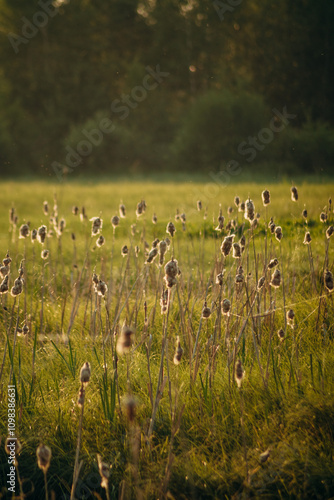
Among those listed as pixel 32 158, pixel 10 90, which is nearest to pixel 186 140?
pixel 32 158

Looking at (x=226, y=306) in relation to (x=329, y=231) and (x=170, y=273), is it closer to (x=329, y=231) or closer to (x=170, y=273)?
(x=170, y=273)

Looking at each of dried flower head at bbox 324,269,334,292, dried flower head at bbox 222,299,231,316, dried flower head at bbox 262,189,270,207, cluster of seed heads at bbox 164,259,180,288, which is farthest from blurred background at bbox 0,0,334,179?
cluster of seed heads at bbox 164,259,180,288

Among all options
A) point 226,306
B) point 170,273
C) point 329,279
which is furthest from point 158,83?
point 170,273

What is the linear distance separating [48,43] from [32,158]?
9393mm

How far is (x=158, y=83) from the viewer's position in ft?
96.8

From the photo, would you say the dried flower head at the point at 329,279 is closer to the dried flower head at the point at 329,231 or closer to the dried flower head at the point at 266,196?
the dried flower head at the point at 329,231

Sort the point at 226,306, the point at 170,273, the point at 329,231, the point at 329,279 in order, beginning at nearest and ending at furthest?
the point at 170,273, the point at 226,306, the point at 329,279, the point at 329,231

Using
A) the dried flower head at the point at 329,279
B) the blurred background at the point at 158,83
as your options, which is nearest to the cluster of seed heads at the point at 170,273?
the dried flower head at the point at 329,279

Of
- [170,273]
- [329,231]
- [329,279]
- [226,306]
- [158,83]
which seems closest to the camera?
[170,273]

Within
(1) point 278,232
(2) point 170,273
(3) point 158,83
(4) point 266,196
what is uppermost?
(3) point 158,83

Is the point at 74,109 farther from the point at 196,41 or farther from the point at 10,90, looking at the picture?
the point at 196,41

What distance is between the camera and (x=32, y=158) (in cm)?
2744

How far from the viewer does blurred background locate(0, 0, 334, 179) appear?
18172 millimetres

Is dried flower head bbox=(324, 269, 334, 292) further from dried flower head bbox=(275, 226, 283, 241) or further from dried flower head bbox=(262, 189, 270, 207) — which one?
dried flower head bbox=(262, 189, 270, 207)
